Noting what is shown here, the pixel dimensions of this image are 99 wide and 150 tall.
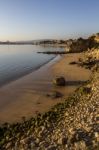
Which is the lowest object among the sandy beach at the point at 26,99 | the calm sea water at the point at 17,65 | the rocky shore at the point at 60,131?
the calm sea water at the point at 17,65

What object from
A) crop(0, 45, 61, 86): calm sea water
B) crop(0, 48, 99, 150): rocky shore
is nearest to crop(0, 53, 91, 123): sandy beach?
crop(0, 48, 99, 150): rocky shore

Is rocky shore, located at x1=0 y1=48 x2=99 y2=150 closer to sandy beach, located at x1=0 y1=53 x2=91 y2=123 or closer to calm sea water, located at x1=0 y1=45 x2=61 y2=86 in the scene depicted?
sandy beach, located at x1=0 y1=53 x2=91 y2=123

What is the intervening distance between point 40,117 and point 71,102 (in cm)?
294

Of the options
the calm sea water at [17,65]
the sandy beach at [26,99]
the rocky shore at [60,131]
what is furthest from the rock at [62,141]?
the calm sea water at [17,65]

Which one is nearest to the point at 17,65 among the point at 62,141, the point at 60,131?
the point at 60,131

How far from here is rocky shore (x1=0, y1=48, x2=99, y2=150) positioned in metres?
9.63

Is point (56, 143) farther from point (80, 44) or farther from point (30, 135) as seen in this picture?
point (80, 44)

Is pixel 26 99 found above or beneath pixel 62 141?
beneath

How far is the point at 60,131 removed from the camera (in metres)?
10.9

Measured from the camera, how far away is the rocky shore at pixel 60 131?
9.63 m

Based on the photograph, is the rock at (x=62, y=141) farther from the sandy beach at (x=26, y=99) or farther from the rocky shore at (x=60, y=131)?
the sandy beach at (x=26, y=99)

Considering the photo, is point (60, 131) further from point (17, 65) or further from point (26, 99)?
point (17, 65)

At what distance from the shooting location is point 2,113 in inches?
630

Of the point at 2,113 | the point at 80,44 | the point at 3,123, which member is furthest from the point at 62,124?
the point at 80,44
